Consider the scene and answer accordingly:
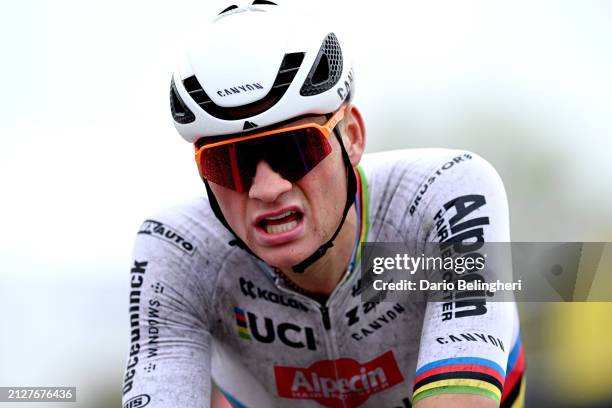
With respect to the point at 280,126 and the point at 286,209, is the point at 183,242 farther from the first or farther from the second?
the point at 280,126

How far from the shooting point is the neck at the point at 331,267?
406 centimetres

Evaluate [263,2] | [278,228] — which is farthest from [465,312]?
[263,2]

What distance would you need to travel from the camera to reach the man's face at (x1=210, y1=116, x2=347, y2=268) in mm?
3447

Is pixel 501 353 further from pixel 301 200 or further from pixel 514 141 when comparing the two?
pixel 514 141

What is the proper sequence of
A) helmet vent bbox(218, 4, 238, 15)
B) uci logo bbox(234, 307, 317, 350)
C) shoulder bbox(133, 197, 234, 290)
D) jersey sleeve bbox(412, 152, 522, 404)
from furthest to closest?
uci logo bbox(234, 307, 317, 350) → shoulder bbox(133, 197, 234, 290) → helmet vent bbox(218, 4, 238, 15) → jersey sleeve bbox(412, 152, 522, 404)

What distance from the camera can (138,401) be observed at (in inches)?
142

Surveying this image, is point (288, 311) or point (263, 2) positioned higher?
point (263, 2)

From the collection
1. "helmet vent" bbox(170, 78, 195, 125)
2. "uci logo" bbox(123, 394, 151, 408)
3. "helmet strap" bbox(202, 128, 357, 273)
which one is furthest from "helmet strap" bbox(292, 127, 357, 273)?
"uci logo" bbox(123, 394, 151, 408)

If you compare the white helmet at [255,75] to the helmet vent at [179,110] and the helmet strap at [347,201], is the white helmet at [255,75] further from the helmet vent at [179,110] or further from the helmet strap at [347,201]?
the helmet strap at [347,201]

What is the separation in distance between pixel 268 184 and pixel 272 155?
11 cm

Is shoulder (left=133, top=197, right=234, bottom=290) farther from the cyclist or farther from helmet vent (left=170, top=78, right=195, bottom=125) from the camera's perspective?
helmet vent (left=170, top=78, right=195, bottom=125)

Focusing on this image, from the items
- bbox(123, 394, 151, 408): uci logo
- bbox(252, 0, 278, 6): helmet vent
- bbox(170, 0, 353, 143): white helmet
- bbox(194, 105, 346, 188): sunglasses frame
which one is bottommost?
bbox(123, 394, 151, 408): uci logo

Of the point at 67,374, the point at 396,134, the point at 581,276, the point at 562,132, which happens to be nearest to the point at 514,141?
the point at 562,132

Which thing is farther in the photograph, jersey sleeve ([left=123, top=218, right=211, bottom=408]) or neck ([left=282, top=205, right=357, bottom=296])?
neck ([left=282, top=205, right=357, bottom=296])
